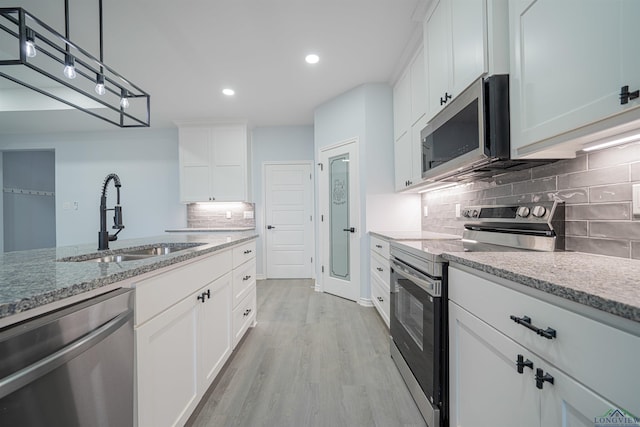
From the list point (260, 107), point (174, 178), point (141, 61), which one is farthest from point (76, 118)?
point (260, 107)

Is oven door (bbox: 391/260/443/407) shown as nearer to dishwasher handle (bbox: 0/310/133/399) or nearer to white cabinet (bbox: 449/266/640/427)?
white cabinet (bbox: 449/266/640/427)

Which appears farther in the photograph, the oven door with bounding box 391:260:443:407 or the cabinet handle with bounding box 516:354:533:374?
Answer: the oven door with bounding box 391:260:443:407

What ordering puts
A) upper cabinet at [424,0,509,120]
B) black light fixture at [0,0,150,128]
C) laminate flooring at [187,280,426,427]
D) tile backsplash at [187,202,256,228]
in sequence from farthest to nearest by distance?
1. tile backsplash at [187,202,256,228]
2. laminate flooring at [187,280,426,427]
3. upper cabinet at [424,0,509,120]
4. black light fixture at [0,0,150,128]

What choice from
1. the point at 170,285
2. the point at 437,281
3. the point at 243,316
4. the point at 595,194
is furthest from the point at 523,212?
the point at 243,316

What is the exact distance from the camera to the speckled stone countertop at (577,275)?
56cm

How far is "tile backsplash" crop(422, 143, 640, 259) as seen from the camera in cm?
101

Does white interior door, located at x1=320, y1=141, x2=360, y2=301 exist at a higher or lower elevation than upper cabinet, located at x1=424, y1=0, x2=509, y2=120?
lower

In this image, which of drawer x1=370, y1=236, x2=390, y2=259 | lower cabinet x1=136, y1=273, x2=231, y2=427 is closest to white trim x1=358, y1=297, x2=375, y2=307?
drawer x1=370, y1=236, x2=390, y2=259

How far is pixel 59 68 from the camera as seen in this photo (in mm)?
2936

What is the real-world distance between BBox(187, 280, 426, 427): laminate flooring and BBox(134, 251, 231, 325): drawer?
738mm

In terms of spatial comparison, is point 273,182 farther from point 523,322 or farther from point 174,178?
point 523,322

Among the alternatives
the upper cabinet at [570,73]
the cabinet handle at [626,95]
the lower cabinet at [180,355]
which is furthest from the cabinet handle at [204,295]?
the cabinet handle at [626,95]

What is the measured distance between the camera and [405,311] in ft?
5.66

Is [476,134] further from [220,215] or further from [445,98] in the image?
[220,215]
